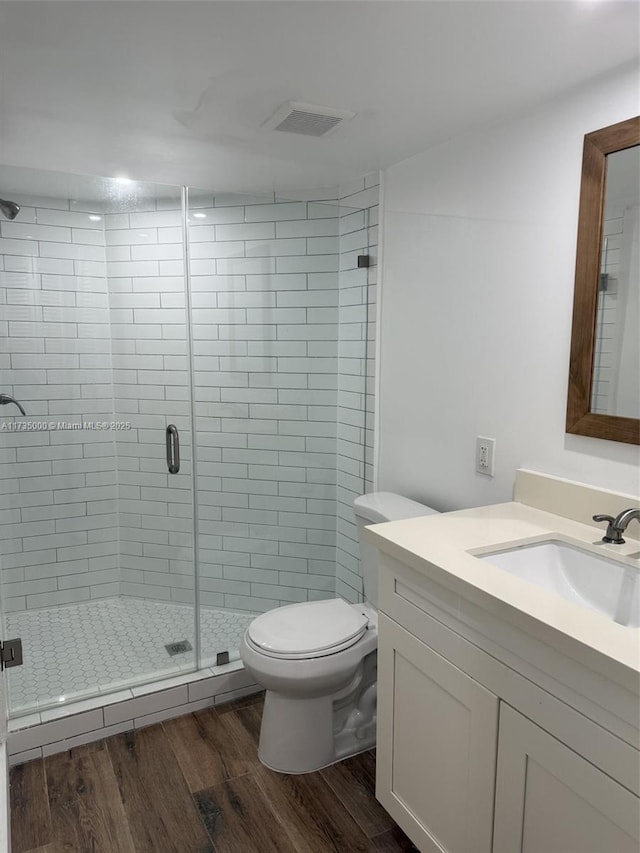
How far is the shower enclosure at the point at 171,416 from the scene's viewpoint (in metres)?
2.47

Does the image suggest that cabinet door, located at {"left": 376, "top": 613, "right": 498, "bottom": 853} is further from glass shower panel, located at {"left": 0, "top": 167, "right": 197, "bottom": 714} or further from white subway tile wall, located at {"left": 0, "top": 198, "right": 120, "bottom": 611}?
white subway tile wall, located at {"left": 0, "top": 198, "right": 120, "bottom": 611}

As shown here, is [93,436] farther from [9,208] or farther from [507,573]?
[507,573]

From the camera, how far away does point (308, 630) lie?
6.72ft

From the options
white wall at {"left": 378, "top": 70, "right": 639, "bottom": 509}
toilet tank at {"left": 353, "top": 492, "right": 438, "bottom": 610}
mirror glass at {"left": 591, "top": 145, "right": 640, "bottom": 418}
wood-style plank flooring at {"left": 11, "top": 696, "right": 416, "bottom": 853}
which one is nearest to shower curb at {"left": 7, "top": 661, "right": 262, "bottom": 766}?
wood-style plank flooring at {"left": 11, "top": 696, "right": 416, "bottom": 853}

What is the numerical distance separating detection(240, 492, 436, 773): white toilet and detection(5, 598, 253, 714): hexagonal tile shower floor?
0.58 m

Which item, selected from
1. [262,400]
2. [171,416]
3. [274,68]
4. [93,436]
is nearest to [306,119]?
[274,68]

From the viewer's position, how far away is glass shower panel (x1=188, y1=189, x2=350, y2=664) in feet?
8.48

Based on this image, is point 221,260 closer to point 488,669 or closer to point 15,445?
point 15,445

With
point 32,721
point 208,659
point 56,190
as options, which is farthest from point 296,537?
point 56,190

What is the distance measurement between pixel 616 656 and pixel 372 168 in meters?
2.14

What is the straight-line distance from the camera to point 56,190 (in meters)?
2.41

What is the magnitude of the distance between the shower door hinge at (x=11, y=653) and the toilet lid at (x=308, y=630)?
3.11 feet

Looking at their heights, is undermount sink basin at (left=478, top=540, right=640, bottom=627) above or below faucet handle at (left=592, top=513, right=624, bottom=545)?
below

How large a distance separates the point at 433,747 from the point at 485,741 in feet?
0.75
